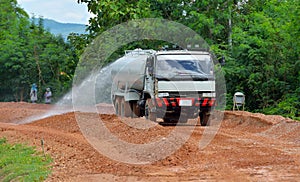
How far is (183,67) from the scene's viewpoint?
52.7ft

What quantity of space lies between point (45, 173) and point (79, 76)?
20551 mm

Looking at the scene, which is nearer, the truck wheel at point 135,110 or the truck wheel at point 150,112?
the truck wheel at point 150,112

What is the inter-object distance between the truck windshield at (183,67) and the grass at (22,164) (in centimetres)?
509

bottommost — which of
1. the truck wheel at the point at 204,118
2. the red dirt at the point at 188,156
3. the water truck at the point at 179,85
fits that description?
the red dirt at the point at 188,156

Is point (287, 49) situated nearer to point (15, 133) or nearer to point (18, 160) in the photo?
point (15, 133)

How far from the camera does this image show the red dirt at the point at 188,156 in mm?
8812

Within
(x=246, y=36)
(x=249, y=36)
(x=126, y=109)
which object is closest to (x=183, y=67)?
(x=126, y=109)

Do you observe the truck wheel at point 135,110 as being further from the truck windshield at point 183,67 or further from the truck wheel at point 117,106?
the truck windshield at point 183,67

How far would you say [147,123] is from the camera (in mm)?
14562

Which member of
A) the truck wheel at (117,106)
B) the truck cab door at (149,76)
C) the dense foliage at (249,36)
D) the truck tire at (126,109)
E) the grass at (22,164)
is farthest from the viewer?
the dense foliage at (249,36)

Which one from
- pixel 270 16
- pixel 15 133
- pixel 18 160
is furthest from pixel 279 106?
pixel 18 160

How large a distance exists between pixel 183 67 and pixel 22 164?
22.5ft

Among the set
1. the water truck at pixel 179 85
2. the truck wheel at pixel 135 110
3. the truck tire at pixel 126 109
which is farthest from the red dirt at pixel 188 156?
the truck tire at pixel 126 109

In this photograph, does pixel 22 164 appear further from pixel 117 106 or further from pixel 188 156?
pixel 117 106
